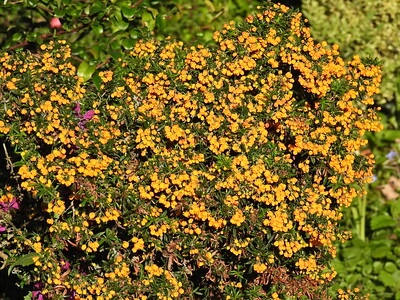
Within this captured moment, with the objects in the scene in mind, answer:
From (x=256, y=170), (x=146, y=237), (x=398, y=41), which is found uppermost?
(x=256, y=170)

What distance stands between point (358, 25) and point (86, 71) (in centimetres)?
268

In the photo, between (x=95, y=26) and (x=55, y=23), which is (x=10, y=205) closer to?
(x=95, y=26)

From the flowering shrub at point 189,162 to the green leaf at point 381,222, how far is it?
66.0 inches

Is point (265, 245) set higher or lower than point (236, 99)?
lower

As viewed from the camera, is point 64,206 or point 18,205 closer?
point 64,206

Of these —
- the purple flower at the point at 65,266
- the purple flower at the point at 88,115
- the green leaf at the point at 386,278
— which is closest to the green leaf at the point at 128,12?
the purple flower at the point at 88,115

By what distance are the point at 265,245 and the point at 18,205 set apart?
114 cm

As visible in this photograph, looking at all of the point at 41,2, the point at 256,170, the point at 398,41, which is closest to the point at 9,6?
the point at 41,2

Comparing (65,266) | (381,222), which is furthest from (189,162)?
(381,222)

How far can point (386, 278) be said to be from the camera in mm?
4504

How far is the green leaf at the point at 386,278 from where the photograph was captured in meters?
4.47

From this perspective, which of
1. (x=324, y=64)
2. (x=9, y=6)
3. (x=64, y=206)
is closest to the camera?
(x=64, y=206)

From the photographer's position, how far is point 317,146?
3062 millimetres

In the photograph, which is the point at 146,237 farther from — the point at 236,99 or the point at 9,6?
the point at 9,6
